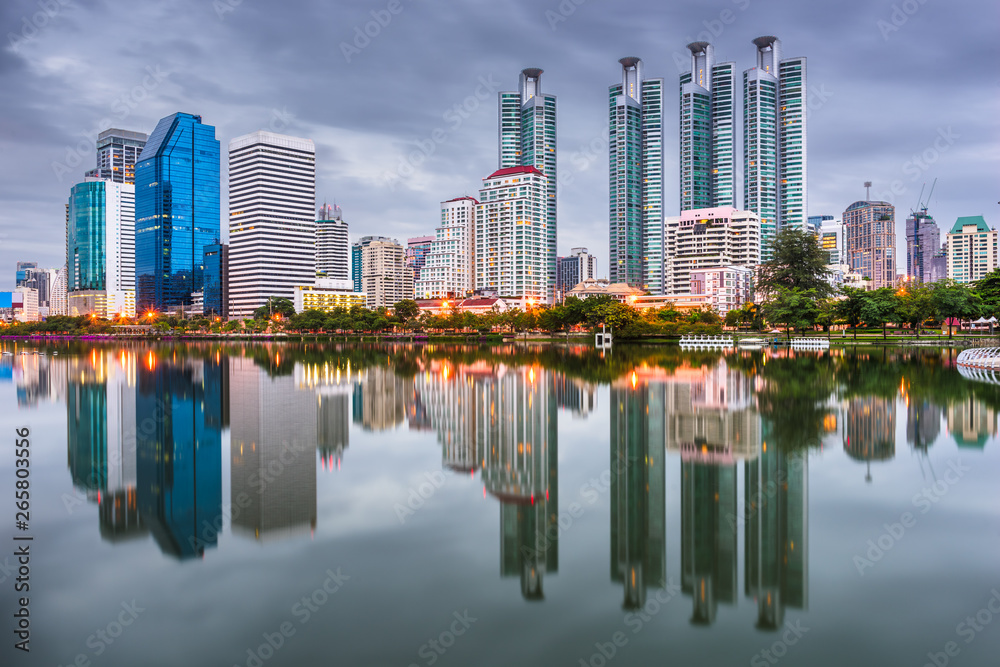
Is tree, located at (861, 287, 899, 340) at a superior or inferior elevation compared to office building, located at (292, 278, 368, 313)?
inferior

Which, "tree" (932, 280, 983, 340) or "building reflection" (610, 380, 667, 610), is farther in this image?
"tree" (932, 280, 983, 340)

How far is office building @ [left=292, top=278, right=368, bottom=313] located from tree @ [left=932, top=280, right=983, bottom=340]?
132032 mm

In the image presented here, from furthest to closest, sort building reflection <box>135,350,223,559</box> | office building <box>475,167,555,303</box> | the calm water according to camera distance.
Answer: office building <box>475,167,555,303</box>
building reflection <box>135,350,223,559</box>
the calm water

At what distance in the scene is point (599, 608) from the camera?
8242 millimetres

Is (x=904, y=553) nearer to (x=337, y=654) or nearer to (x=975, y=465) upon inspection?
(x=975, y=465)

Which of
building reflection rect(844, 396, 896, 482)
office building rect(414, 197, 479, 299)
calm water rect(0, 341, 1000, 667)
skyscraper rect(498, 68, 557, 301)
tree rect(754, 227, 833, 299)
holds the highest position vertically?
skyscraper rect(498, 68, 557, 301)

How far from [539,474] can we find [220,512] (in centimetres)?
661

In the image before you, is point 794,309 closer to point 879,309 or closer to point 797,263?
point 879,309

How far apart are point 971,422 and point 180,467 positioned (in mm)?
23337

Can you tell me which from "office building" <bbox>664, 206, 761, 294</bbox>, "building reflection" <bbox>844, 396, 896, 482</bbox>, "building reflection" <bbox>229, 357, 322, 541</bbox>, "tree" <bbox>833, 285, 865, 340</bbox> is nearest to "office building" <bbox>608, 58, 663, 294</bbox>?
"office building" <bbox>664, 206, 761, 294</bbox>

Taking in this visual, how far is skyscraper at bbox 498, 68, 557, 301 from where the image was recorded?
627 feet

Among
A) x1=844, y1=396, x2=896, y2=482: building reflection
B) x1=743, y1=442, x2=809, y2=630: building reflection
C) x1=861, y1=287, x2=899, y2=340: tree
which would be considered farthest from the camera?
x1=861, y1=287, x2=899, y2=340: tree

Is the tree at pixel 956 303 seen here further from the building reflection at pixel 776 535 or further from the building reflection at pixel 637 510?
the building reflection at pixel 776 535

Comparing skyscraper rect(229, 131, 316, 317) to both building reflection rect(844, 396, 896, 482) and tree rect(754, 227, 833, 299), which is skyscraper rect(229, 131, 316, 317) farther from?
building reflection rect(844, 396, 896, 482)
